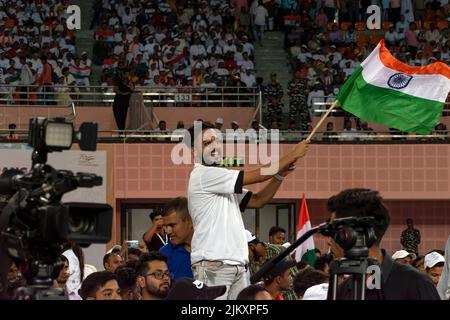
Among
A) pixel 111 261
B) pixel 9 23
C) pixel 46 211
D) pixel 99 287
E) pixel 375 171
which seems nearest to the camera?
pixel 46 211

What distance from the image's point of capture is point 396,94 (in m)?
12.0

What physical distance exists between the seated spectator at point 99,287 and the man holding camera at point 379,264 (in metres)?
2.96

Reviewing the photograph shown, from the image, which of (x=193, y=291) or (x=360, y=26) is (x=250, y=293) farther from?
(x=360, y=26)

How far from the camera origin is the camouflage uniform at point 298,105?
89.8 ft

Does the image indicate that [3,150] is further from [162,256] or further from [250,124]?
[162,256]

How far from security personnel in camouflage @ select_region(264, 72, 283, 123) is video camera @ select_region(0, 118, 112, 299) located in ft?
70.5

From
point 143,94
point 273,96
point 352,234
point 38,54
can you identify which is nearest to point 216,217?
point 352,234

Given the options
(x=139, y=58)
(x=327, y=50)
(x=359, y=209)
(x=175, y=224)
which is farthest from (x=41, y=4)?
(x=359, y=209)

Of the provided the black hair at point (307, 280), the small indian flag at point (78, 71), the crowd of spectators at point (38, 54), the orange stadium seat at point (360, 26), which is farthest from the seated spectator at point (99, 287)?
the orange stadium seat at point (360, 26)

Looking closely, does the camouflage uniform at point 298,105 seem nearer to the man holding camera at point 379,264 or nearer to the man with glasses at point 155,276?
the man with glasses at point 155,276

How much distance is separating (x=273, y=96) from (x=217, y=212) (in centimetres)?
1925

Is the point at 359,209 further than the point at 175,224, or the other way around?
the point at 175,224

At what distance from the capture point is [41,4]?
31.8 meters

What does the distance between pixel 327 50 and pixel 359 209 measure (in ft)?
81.3
